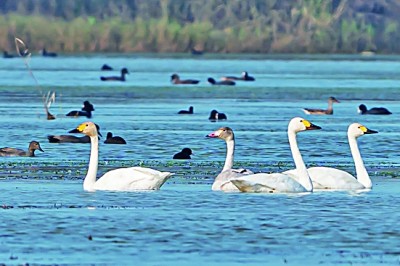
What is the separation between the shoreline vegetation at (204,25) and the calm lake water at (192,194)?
2541 centimetres

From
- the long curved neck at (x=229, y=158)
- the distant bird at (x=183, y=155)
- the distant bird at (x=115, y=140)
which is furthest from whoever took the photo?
the distant bird at (x=115, y=140)

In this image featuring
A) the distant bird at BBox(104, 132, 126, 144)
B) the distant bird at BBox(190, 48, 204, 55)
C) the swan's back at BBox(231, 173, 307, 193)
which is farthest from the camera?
the distant bird at BBox(190, 48, 204, 55)

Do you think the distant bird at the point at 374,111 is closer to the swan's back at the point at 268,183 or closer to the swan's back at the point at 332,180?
the swan's back at the point at 332,180

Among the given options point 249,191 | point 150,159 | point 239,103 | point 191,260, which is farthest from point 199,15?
point 191,260

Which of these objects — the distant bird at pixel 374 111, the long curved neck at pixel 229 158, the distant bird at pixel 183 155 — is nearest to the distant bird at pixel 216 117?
the distant bird at pixel 374 111

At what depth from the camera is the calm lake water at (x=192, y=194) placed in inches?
501

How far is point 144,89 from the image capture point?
45.0m

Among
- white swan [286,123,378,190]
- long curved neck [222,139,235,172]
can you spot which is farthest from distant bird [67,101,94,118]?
white swan [286,123,378,190]

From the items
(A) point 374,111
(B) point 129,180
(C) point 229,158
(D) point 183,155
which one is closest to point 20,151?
(D) point 183,155

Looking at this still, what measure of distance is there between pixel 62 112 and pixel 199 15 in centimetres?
4295

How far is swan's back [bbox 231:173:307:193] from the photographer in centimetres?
1698

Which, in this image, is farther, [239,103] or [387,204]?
[239,103]

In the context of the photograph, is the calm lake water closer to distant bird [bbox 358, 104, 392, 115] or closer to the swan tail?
the swan tail

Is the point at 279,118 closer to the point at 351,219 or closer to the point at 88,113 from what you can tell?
the point at 88,113
